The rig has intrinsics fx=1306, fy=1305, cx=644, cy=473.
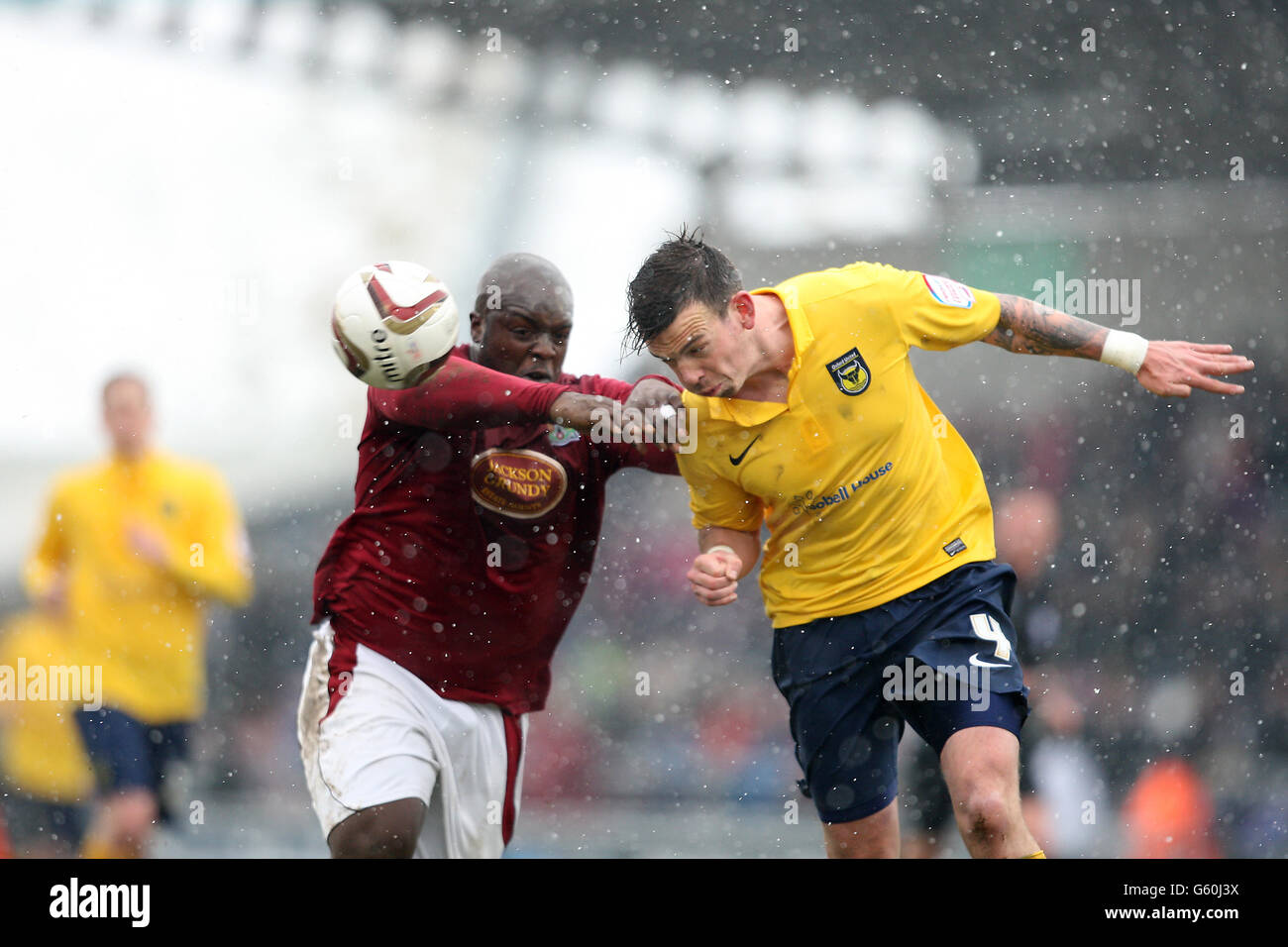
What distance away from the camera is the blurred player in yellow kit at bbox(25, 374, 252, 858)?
5.44 m

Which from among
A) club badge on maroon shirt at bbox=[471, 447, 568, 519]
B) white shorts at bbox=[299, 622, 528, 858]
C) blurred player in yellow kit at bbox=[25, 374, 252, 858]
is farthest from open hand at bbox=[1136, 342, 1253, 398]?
blurred player in yellow kit at bbox=[25, 374, 252, 858]

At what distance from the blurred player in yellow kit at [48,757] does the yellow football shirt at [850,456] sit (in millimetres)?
3216

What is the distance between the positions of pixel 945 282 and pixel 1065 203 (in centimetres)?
710

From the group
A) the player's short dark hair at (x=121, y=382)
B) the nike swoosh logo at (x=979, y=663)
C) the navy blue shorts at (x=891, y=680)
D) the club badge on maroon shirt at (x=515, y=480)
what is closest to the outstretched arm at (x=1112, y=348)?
the navy blue shorts at (x=891, y=680)

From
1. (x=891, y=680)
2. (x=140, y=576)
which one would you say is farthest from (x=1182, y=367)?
(x=140, y=576)

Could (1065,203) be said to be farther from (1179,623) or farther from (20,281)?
(20,281)

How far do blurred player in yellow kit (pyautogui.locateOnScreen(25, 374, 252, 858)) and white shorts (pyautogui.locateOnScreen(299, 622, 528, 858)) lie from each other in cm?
185

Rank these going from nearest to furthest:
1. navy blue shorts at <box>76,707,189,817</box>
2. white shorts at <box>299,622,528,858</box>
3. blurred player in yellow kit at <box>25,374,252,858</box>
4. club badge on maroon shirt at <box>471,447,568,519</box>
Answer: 1. white shorts at <box>299,622,528,858</box>
2. club badge on maroon shirt at <box>471,447,568,519</box>
3. navy blue shorts at <box>76,707,189,817</box>
4. blurred player in yellow kit at <box>25,374,252,858</box>

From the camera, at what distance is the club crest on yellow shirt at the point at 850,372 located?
3.47 metres

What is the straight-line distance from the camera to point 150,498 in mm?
5660

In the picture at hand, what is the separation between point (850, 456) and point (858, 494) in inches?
4.5

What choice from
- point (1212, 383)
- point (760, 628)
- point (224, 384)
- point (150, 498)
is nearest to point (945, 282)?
point (1212, 383)

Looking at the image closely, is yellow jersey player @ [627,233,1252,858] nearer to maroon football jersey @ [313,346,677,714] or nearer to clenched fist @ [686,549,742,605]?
clenched fist @ [686,549,742,605]

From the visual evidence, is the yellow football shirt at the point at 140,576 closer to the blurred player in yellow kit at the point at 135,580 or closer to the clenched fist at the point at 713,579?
the blurred player in yellow kit at the point at 135,580
